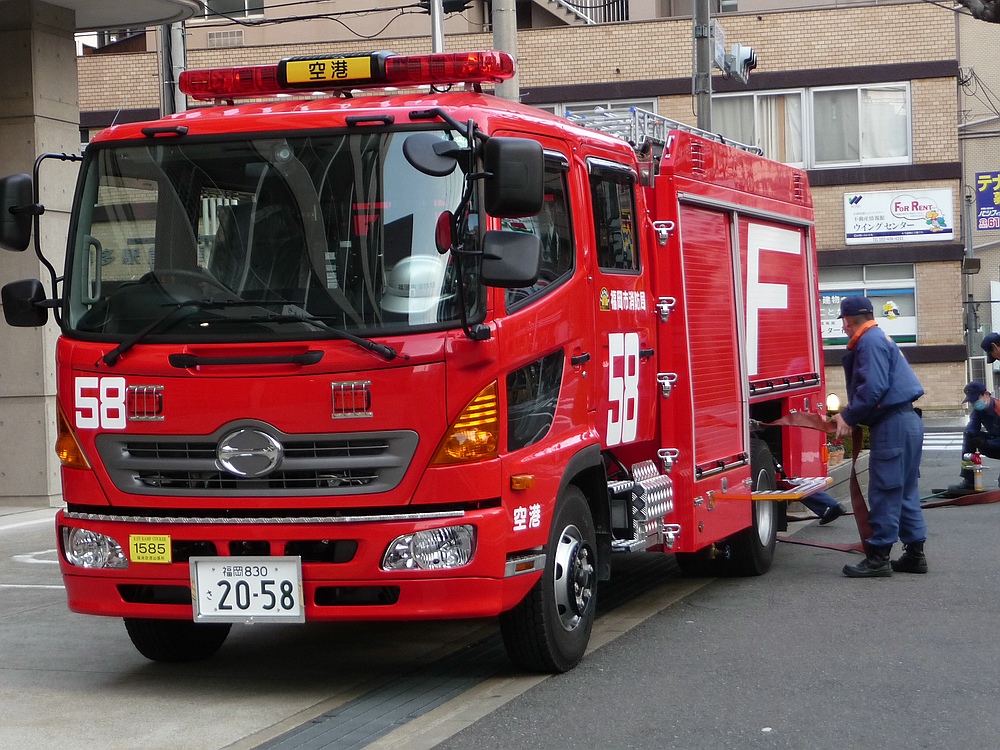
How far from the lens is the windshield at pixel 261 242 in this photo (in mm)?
6098

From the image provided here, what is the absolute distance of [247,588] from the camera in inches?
244

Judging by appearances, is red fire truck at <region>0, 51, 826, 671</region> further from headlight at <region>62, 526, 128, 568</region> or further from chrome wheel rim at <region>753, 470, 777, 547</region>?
chrome wheel rim at <region>753, 470, 777, 547</region>

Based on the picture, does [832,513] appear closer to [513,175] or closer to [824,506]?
[824,506]

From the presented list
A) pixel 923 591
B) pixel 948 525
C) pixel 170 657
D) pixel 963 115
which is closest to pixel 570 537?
pixel 170 657

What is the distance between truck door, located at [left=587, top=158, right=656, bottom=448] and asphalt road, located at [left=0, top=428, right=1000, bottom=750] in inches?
48.1

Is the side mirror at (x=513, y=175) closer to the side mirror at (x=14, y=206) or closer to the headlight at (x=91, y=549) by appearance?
the side mirror at (x=14, y=206)

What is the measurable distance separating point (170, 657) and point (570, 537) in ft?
7.16

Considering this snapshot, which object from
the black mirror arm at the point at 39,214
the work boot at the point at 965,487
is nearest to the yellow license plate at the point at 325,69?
the black mirror arm at the point at 39,214

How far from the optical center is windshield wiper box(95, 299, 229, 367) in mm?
6203

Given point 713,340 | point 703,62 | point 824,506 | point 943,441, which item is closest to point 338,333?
point 713,340

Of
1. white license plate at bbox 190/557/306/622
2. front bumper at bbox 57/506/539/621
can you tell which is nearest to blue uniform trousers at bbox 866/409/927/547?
front bumper at bbox 57/506/539/621

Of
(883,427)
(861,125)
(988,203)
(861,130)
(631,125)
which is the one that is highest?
(861,125)

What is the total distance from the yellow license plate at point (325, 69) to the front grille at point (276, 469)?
199cm

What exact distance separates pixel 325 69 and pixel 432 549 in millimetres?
2583
